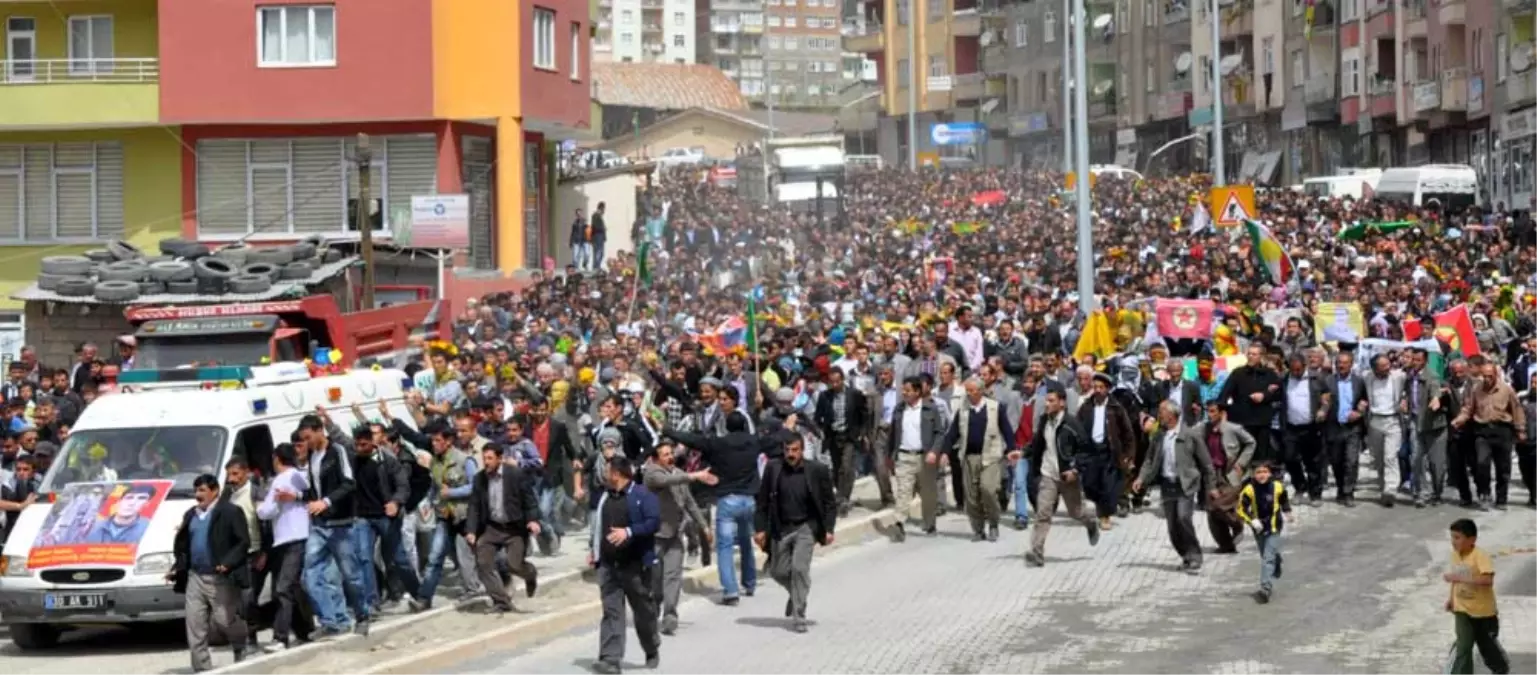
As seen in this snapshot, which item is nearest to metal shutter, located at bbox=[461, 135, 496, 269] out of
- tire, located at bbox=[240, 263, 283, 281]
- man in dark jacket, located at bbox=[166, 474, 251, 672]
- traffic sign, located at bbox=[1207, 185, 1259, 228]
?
traffic sign, located at bbox=[1207, 185, 1259, 228]

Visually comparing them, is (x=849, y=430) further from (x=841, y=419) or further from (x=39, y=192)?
(x=39, y=192)

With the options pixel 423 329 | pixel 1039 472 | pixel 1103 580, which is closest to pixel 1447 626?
pixel 1103 580

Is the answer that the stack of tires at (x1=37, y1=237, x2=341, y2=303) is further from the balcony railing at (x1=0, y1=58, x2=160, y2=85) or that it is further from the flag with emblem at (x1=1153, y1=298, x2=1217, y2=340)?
the balcony railing at (x1=0, y1=58, x2=160, y2=85)

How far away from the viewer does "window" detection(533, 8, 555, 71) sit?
45.0 m

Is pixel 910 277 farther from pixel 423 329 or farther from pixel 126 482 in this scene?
pixel 126 482

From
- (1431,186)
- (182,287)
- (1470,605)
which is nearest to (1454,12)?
(1431,186)

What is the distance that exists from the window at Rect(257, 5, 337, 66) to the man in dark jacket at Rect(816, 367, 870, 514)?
70.5ft

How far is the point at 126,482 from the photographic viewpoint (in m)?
18.2

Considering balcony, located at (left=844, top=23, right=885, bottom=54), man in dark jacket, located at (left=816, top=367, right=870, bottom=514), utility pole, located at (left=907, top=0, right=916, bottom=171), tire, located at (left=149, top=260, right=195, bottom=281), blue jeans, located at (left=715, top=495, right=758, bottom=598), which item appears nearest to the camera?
blue jeans, located at (left=715, top=495, right=758, bottom=598)

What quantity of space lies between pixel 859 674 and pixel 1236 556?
6111mm

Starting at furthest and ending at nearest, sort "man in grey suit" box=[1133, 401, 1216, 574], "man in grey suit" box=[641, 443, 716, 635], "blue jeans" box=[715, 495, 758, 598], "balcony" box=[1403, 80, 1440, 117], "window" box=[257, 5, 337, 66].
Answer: "balcony" box=[1403, 80, 1440, 117], "window" box=[257, 5, 337, 66], "man in grey suit" box=[1133, 401, 1216, 574], "blue jeans" box=[715, 495, 758, 598], "man in grey suit" box=[641, 443, 716, 635]

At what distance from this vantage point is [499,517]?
18.0 m

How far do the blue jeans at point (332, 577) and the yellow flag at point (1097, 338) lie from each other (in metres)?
12.7

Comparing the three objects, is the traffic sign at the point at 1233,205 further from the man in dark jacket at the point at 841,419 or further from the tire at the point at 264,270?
the tire at the point at 264,270
